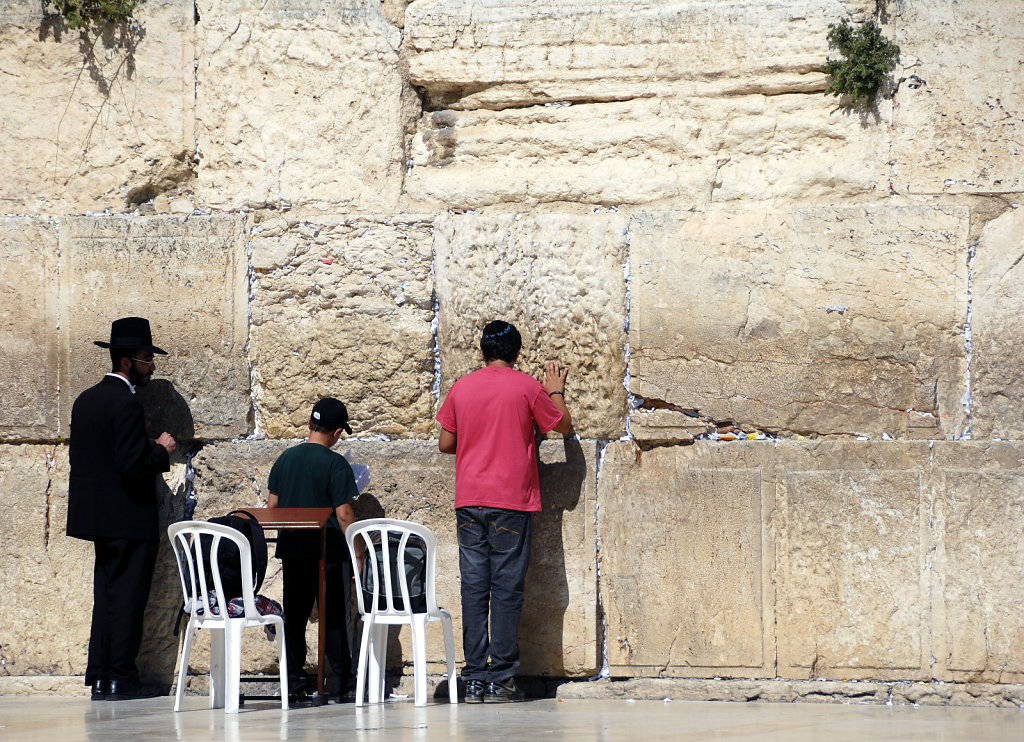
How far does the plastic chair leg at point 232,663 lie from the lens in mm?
4883

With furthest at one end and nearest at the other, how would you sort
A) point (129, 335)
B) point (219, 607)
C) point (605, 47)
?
point (605, 47) < point (129, 335) < point (219, 607)

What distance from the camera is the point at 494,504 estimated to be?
5281 millimetres

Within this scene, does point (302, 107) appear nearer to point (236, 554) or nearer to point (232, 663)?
point (236, 554)

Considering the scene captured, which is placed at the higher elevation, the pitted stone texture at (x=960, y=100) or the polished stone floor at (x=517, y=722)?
the pitted stone texture at (x=960, y=100)

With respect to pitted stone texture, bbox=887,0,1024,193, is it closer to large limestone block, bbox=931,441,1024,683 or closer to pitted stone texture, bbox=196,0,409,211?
large limestone block, bbox=931,441,1024,683

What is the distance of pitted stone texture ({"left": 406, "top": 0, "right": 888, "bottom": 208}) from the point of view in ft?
18.7

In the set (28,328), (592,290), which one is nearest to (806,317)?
(592,290)

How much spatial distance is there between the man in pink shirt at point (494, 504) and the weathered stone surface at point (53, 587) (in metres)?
1.49

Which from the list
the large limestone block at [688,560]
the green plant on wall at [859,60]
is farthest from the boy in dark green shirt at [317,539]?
the green plant on wall at [859,60]

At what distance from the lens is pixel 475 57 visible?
595 centimetres

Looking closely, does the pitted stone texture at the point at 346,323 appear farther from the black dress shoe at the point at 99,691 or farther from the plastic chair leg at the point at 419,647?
the black dress shoe at the point at 99,691

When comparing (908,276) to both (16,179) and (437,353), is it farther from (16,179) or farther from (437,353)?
(16,179)

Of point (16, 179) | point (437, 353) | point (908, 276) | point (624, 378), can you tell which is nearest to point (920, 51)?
point (908, 276)

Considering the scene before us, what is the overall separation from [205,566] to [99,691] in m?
0.94
